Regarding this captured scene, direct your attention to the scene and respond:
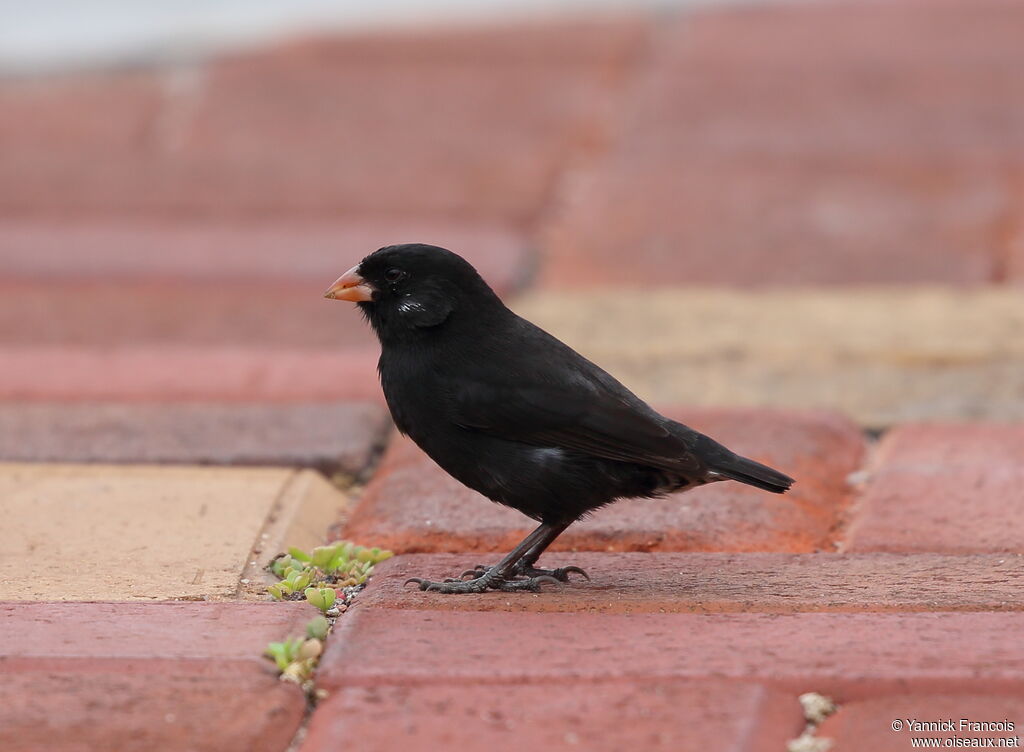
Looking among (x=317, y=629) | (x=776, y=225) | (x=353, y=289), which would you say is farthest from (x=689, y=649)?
(x=776, y=225)

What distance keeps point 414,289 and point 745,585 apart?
1.03 m

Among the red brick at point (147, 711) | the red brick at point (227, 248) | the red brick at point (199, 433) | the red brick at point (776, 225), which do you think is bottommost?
the red brick at point (147, 711)

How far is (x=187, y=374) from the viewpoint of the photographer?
4906 millimetres

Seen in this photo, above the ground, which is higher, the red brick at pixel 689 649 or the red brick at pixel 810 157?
the red brick at pixel 810 157

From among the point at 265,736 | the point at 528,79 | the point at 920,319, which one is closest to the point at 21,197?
the point at 528,79

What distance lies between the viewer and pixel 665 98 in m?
7.65

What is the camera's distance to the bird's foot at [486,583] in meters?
3.17

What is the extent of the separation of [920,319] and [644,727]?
3.22 metres

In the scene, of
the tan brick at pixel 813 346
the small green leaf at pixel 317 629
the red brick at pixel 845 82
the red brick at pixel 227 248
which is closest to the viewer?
the small green leaf at pixel 317 629

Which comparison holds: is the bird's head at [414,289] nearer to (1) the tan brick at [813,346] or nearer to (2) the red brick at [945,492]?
(2) the red brick at [945,492]

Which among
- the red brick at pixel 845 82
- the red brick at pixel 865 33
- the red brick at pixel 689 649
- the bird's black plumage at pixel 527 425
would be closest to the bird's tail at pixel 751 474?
the bird's black plumage at pixel 527 425

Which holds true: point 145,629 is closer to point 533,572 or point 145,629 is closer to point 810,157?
point 533,572

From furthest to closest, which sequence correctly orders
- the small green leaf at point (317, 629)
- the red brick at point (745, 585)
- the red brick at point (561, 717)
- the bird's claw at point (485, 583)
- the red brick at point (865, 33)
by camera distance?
the red brick at point (865, 33) → the bird's claw at point (485, 583) → the red brick at point (745, 585) → the small green leaf at point (317, 629) → the red brick at point (561, 717)

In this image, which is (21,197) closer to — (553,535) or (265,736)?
(553,535)
